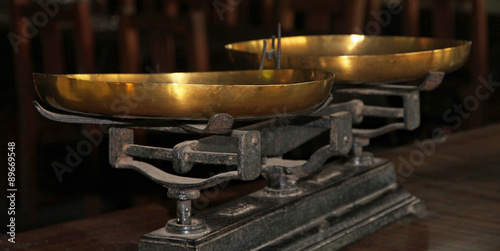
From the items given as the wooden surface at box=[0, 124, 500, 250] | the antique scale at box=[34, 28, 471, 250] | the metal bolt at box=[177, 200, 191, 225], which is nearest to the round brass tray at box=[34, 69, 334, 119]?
the antique scale at box=[34, 28, 471, 250]

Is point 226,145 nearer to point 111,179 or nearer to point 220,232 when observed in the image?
point 220,232

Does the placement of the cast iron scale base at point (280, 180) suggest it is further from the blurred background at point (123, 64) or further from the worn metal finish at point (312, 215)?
the blurred background at point (123, 64)

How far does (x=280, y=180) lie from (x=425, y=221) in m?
0.26

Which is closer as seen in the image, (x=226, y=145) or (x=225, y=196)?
(x=226, y=145)

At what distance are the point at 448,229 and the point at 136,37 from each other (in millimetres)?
1834

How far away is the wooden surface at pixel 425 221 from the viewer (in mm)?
1087

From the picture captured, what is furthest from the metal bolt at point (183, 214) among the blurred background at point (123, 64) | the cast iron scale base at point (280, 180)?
the blurred background at point (123, 64)

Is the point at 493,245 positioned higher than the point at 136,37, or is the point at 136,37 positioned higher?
the point at 136,37

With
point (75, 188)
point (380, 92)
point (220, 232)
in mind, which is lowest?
point (75, 188)

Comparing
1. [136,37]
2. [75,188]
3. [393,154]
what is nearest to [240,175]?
[393,154]

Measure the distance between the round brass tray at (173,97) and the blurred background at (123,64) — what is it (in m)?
1.16

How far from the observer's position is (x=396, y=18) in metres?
5.24

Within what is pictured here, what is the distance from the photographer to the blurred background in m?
2.32

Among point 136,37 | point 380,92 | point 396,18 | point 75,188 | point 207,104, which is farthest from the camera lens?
point 396,18
